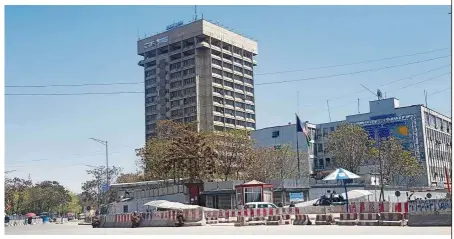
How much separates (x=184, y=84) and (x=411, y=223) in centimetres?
9312

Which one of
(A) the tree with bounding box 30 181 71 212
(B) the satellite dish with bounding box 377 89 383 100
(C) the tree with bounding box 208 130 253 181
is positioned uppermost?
(B) the satellite dish with bounding box 377 89 383 100

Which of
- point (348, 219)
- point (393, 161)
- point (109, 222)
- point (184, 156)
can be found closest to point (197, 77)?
point (393, 161)

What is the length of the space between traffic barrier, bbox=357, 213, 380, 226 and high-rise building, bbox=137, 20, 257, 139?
85768mm

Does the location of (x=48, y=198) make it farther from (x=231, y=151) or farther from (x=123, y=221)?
(x=123, y=221)

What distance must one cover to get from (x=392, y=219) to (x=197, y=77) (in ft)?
297

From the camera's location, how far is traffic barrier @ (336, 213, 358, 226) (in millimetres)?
22227

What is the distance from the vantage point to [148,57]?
4651 inches

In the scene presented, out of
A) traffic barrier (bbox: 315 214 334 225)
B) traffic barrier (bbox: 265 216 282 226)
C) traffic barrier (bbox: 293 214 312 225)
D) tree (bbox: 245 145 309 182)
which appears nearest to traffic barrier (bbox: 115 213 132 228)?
traffic barrier (bbox: 265 216 282 226)

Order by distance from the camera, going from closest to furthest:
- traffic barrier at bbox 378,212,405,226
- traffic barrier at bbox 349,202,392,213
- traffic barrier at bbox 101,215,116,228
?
traffic barrier at bbox 378,212,405,226 < traffic barrier at bbox 349,202,392,213 < traffic barrier at bbox 101,215,116,228

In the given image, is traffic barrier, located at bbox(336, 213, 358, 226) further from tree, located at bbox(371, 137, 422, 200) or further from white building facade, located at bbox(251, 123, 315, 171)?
white building facade, located at bbox(251, 123, 315, 171)

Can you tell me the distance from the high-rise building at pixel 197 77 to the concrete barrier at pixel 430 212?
287ft

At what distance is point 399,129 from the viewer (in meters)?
76.8

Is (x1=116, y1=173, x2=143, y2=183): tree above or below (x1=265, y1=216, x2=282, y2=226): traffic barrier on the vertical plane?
above

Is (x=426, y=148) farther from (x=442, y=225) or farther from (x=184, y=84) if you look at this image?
(x=442, y=225)
